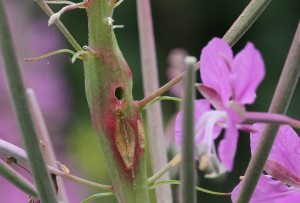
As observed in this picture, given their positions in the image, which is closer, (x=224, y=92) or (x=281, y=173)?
(x=224, y=92)

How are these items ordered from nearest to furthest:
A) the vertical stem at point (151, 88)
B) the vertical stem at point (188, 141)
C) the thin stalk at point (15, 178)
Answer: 1. the vertical stem at point (188, 141)
2. the thin stalk at point (15, 178)
3. the vertical stem at point (151, 88)

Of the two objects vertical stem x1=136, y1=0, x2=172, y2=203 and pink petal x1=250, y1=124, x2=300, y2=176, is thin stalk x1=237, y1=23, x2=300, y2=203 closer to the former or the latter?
pink petal x1=250, y1=124, x2=300, y2=176

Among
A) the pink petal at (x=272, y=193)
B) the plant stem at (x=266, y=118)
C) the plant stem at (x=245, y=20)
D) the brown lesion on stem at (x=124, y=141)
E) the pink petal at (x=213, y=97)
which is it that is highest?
the plant stem at (x=245, y=20)

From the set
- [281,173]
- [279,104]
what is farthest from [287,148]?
[279,104]

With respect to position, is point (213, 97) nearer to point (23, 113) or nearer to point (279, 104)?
point (279, 104)

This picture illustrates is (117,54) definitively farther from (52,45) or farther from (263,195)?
(52,45)

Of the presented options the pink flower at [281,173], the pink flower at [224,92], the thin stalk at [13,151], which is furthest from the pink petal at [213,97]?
the thin stalk at [13,151]

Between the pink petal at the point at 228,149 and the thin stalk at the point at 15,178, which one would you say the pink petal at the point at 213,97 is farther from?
the thin stalk at the point at 15,178

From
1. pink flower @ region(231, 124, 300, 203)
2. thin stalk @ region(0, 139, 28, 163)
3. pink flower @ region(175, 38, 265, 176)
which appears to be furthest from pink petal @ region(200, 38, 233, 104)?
thin stalk @ region(0, 139, 28, 163)
